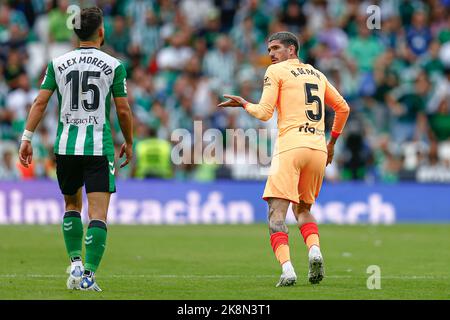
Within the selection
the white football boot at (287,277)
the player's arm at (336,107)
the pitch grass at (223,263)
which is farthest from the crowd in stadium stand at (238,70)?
the white football boot at (287,277)

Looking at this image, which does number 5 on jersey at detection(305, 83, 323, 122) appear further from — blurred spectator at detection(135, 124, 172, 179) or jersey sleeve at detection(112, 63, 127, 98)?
blurred spectator at detection(135, 124, 172, 179)

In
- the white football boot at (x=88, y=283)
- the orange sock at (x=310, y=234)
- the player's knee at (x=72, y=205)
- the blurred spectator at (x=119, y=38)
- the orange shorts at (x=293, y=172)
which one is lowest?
the white football boot at (x=88, y=283)

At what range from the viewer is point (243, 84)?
24672 mm

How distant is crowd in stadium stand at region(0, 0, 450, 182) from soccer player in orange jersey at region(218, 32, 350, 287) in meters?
12.8

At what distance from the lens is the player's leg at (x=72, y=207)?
998cm

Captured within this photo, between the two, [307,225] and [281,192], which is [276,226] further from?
[307,225]

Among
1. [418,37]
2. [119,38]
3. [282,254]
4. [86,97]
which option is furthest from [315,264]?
[418,37]

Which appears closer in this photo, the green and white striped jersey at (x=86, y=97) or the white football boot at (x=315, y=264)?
the green and white striped jersey at (x=86, y=97)

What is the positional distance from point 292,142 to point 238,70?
15.9m

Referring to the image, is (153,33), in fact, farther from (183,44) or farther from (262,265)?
(262,265)

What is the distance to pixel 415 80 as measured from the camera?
26.7 meters

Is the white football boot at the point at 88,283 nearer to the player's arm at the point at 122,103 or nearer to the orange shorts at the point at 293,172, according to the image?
the player's arm at the point at 122,103
